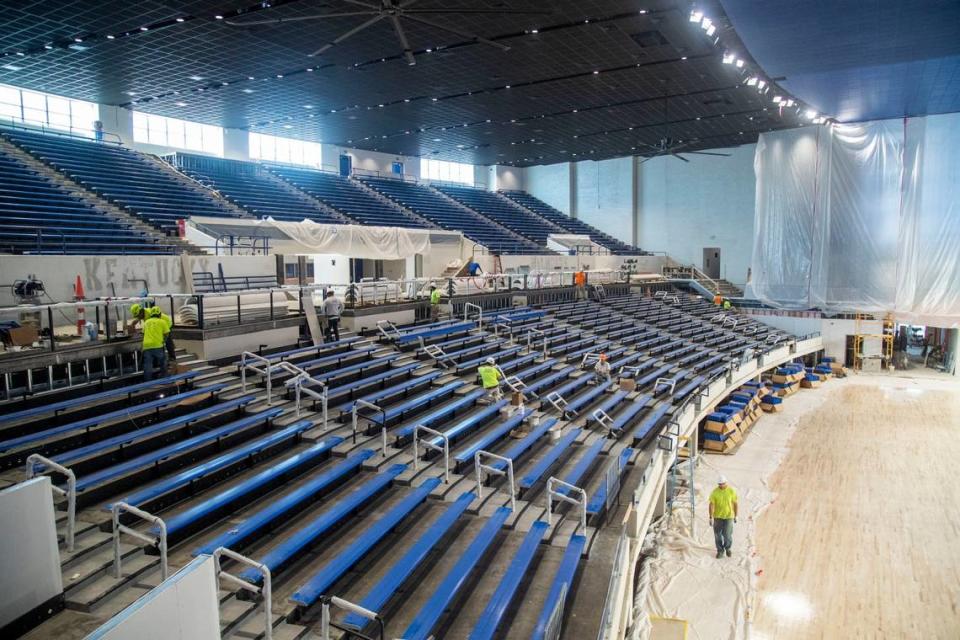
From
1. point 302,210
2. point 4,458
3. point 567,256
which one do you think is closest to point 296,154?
point 302,210

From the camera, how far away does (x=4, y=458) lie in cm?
580

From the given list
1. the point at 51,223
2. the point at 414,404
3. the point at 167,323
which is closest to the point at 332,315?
the point at 414,404

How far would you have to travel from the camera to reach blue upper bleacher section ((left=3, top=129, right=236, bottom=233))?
17.3 meters

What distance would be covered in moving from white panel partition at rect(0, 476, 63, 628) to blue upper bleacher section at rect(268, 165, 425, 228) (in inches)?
878

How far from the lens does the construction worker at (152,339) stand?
803 centimetres

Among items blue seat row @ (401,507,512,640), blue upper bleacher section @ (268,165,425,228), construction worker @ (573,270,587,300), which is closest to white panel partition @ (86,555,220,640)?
blue seat row @ (401,507,512,640)

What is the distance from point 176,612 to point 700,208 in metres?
36.6

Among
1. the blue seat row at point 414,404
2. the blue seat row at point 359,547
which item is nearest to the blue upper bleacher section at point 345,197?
the blue seat row at point 414,404

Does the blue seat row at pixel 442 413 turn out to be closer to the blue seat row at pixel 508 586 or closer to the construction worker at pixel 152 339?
the blue seat row at pixel 508 586

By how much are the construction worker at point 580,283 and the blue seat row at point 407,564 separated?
58.7 ft

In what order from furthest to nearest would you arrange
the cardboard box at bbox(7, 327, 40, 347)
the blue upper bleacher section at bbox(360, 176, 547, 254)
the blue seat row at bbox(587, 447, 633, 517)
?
the blue upper bleacher section at bbox(360, 176, 547, 254) < the cardboard box at bbox(7, 327, 40, 347) < the blue seat row at bbox(587, 447, 633, 517)

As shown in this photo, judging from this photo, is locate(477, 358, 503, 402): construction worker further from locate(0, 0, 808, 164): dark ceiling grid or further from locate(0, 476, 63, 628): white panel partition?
locate(0, 0, 808, 164): dark ceiling grid

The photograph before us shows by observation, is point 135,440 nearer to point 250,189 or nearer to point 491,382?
point 491,382

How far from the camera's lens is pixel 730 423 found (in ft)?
51.9
